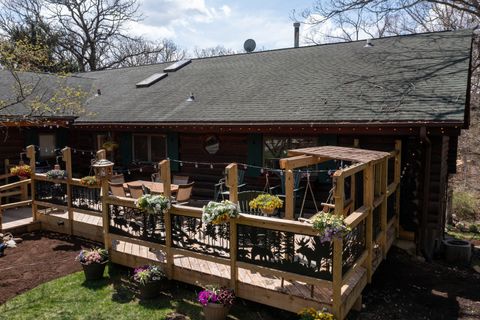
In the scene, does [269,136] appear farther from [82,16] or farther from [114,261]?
[82,16]

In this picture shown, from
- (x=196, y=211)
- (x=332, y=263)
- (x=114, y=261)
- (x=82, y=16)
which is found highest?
(x=82, y=16)

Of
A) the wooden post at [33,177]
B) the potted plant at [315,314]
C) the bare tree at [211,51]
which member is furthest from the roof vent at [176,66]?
the bare tree at [211,51]

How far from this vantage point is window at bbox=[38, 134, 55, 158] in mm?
12922

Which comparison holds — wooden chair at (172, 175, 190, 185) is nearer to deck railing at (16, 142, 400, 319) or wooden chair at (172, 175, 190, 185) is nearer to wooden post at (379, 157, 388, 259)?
deck railing at (16, 142, 400, 319)

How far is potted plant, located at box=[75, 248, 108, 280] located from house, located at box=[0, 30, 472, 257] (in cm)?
260

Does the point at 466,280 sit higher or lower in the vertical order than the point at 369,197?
lower

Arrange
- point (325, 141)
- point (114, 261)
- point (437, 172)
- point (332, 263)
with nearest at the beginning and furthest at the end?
point (332, 263)
point (114, 261)
point (437, 172)
point (325, 141)

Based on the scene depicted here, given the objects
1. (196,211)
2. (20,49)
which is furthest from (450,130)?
(20,49)

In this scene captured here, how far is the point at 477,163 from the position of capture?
1956 centimetres

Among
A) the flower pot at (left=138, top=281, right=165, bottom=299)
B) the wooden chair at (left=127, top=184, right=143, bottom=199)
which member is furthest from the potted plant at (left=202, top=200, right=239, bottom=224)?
the wooden chair at (left=127, top=184, right=143, bottom=199)

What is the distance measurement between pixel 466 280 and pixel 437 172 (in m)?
2.19

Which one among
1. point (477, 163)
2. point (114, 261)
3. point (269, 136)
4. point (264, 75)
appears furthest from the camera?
point (477, 163)

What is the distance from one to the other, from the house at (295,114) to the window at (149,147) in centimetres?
3

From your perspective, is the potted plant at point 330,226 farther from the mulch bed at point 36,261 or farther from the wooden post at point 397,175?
the mulch bed at point 36,261
